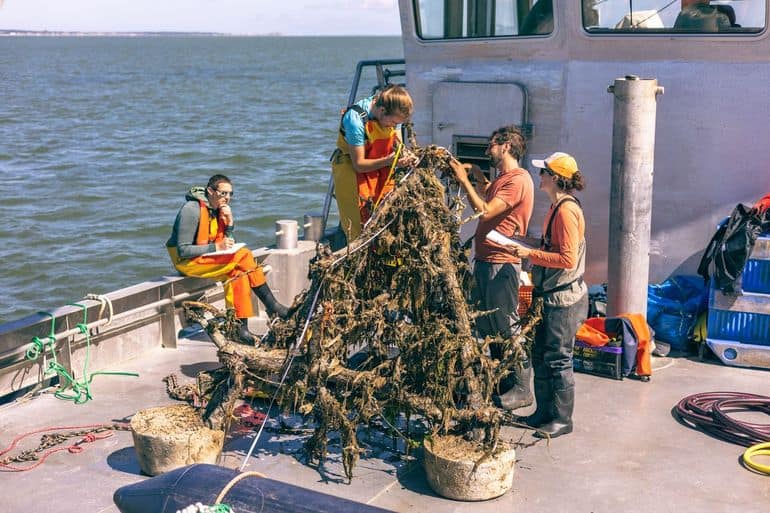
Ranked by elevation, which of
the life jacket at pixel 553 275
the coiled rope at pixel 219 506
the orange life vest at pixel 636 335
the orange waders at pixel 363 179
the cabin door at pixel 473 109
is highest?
the cabin door at pixel 473 109

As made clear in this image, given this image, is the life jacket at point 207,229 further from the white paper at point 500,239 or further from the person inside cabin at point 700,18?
the person inside cabin at point 700,18

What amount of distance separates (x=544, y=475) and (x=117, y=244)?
49.7 feet

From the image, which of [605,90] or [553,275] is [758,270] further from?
[553,275]

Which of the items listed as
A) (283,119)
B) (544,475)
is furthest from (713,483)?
(283,119)

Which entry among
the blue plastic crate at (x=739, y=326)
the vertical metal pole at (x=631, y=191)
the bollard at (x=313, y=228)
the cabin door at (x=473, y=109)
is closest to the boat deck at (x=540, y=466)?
the blue plastic crate at (x=739, y=326)

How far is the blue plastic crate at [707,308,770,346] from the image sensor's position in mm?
7348

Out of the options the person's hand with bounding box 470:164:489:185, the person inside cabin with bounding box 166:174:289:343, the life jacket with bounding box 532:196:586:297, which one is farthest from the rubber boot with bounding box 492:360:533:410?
the person inside cabin with bounding box 166:174:289:343

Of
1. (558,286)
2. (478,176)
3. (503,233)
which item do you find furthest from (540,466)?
(478,176)

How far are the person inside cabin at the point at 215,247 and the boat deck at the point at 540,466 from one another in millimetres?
1009

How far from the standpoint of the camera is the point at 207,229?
7.52 meters

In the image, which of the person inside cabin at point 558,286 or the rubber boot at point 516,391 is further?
the rubber boot at point 516,391

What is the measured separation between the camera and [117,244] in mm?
19453

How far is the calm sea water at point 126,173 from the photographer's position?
59.5ft

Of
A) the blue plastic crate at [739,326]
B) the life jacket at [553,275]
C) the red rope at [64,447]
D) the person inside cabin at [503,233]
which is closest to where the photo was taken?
the red rope at [64,447]
